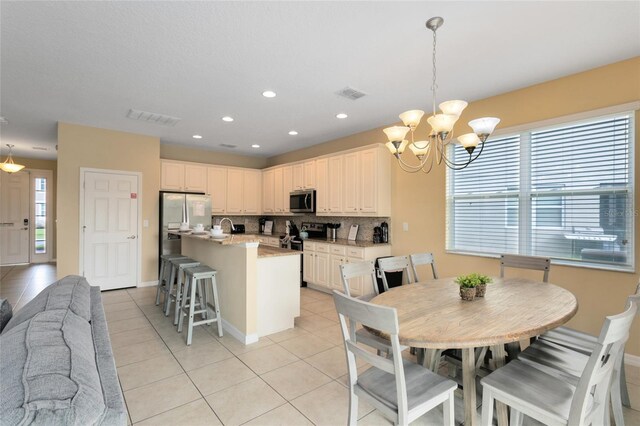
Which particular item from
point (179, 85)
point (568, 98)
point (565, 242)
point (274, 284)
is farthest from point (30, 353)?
point (568, 98)

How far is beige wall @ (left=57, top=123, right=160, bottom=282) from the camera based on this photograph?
192 inches

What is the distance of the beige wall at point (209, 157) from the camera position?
21.2 ft

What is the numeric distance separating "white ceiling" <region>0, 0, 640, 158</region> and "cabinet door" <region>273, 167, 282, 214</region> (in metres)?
2.62

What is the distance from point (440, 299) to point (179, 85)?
3.33 meters

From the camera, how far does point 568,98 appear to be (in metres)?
3.15

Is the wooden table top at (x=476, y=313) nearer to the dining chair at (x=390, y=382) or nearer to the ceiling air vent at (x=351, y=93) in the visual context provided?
the dining chair at (x=390, y=382)

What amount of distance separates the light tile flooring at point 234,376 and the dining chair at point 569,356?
368 millimetres

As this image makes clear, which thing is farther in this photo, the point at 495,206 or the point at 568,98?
the point at 495,206

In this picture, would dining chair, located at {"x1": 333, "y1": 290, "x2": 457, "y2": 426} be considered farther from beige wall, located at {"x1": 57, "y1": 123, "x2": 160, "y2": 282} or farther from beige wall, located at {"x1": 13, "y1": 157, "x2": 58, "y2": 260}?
beige wall, located at {"x1": 13, "y1": 157, "x2": 58, "y2": 260}

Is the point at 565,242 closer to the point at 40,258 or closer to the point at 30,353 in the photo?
the point at 30,353

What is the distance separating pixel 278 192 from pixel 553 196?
4.93 metres

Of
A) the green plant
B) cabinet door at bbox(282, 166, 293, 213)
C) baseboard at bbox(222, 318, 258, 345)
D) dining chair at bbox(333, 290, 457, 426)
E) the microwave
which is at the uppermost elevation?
cabinet door at bbox(282, 166, 293, 213)

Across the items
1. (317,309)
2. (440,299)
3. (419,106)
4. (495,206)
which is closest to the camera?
(440,299)

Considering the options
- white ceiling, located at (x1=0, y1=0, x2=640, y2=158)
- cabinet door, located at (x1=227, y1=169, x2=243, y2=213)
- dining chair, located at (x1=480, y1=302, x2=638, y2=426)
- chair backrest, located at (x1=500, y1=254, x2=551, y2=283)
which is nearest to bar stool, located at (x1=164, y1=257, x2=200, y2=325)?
white ceiling, located at (x1=0, y1=0, x2=640, y2=158)
